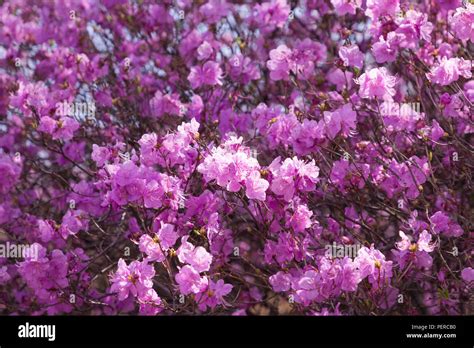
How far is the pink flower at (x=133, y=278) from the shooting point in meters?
3.38

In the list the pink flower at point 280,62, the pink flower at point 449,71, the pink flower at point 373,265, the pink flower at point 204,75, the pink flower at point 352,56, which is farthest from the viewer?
the pink flower at point 204,75

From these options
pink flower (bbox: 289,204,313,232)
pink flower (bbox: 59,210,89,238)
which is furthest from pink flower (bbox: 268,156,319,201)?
pink flower (bbox: 59,210,89,238)

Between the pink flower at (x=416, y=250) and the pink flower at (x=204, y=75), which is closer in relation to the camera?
the pink flower at (x=416, y=250)

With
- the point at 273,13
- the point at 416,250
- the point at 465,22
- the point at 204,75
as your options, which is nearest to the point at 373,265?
the point at 416,250

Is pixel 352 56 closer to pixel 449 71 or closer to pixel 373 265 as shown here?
pixel 449 71

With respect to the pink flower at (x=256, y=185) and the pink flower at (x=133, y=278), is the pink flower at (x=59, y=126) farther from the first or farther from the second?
the pink flower at (x=256, y=185)

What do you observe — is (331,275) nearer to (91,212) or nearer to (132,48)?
(91,212)

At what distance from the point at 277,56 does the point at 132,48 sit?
1704 mm

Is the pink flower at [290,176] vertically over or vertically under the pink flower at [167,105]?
under

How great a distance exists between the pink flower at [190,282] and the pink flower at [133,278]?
14 cm

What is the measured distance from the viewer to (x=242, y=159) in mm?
3326

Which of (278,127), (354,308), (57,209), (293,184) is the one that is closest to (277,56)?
(278,127)

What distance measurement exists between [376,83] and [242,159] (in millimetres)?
853

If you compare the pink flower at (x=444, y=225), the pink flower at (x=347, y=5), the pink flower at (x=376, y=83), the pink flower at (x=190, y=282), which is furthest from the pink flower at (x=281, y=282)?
the pink flower at (x=347, y=5)
